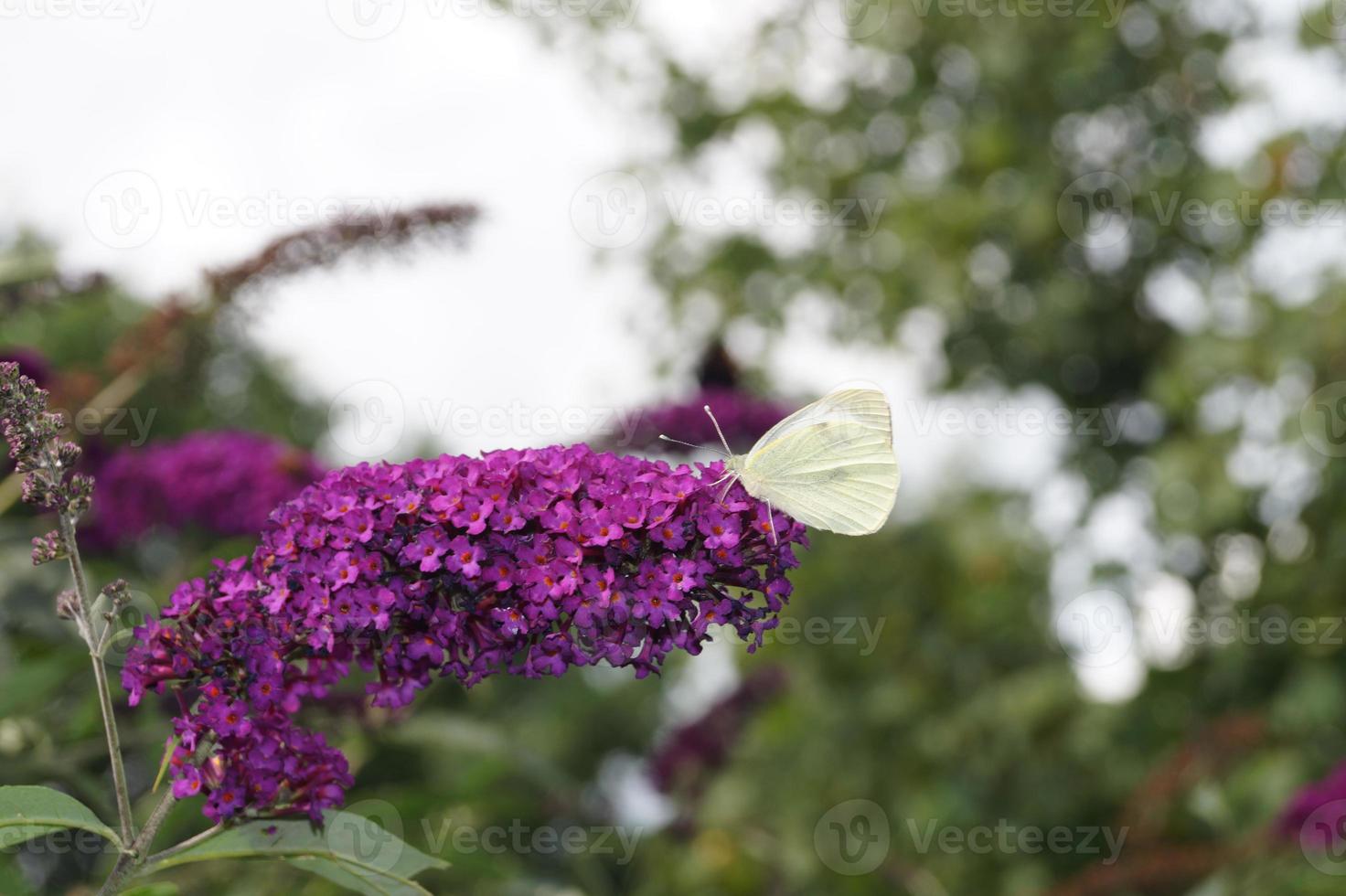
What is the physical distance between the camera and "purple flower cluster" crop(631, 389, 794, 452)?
421cm

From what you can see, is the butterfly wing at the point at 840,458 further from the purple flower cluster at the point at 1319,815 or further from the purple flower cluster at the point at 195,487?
the purple flower cluster at the point at 1319,815

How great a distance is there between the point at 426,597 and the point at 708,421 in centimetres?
246

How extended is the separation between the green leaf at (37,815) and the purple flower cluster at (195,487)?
1.79 meters

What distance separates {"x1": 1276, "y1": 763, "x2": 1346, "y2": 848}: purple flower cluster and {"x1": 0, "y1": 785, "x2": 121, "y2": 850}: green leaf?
3.54m

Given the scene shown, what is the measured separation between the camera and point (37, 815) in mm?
1614

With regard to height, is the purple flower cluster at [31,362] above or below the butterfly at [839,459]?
above

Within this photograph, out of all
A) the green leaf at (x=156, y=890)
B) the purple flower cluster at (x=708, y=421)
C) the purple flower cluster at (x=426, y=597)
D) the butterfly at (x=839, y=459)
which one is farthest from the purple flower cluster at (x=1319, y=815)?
the green leaf at (x=156, y=890)

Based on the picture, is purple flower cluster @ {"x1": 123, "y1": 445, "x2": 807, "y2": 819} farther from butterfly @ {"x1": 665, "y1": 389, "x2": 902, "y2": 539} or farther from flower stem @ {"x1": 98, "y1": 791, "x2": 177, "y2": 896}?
butterfly @ {"x1": 665, "y1": 389, "x2": 902, "y2": 539}

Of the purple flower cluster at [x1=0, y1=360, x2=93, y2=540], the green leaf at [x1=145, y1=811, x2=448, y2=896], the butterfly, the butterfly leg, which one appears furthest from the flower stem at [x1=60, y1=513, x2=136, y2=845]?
the butterfly

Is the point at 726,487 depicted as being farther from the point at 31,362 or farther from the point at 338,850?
the point at 31,362

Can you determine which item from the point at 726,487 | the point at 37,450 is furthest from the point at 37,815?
the point at 726,487

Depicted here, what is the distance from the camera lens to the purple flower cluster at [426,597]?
1828 millimetres

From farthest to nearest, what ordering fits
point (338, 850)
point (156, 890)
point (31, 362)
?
point (31, 362), point (156, 890), point (338, 850)

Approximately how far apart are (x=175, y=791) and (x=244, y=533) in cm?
196
